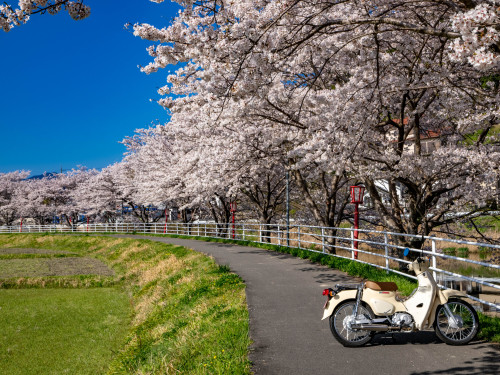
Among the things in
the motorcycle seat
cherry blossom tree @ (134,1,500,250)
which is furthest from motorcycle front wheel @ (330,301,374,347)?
cherry blossom tree @ (134,1,500,250)

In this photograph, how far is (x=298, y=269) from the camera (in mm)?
14156

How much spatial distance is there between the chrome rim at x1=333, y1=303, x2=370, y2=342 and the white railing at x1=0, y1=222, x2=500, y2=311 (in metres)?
1.48

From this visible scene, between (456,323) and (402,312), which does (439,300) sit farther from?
(402,312)

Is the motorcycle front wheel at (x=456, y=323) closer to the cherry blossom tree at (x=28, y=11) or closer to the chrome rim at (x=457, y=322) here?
the chrome rim at (x=457, y=322)

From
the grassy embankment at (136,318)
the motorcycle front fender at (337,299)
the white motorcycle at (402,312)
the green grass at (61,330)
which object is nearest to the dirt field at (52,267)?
the grassy embankment at (136,318)

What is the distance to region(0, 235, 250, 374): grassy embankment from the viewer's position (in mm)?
7066

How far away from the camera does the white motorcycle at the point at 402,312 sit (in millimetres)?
6254

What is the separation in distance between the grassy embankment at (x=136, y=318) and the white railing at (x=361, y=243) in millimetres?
3670

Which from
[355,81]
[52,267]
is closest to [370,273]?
[355,81]

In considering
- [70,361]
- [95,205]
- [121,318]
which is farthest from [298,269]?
[95,205]

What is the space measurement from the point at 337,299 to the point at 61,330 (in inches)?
415

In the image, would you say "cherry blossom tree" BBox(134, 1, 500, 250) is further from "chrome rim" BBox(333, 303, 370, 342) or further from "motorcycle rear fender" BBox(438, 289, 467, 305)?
"chrome rim" BBox(333, 303, 370, 342)

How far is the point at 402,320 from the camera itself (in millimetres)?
6270

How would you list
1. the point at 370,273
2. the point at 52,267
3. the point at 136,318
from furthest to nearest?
the point at 52,267 → the point at 136,318 → the point at 370,273
